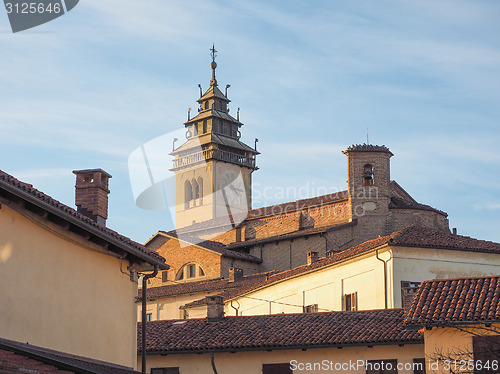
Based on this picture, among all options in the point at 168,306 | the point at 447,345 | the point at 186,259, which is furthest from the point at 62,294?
the point at 186,259

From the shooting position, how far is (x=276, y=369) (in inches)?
1027

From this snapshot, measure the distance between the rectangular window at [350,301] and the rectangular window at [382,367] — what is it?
33.4 ft

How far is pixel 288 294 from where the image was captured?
129ft

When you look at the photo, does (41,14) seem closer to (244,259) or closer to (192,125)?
(244,259)

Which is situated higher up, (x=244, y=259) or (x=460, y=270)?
(x=244, y=259)

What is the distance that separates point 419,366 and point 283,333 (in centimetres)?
412

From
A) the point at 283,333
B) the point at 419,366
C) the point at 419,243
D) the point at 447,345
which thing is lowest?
the point at 419,366

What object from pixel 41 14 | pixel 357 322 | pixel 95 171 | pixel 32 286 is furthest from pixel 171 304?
pixel 41 14

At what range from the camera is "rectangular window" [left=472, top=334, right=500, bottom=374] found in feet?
67.3

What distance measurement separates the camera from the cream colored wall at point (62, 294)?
17.3 metres

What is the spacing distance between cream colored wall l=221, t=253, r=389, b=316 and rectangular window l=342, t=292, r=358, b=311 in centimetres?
18

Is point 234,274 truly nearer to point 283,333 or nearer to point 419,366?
point 283,333

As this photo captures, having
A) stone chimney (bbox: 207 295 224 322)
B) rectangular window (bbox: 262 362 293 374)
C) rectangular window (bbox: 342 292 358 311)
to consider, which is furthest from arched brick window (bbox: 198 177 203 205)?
rectangular window (bbox: 262 362 293 374)

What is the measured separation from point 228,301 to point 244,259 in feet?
47.8
